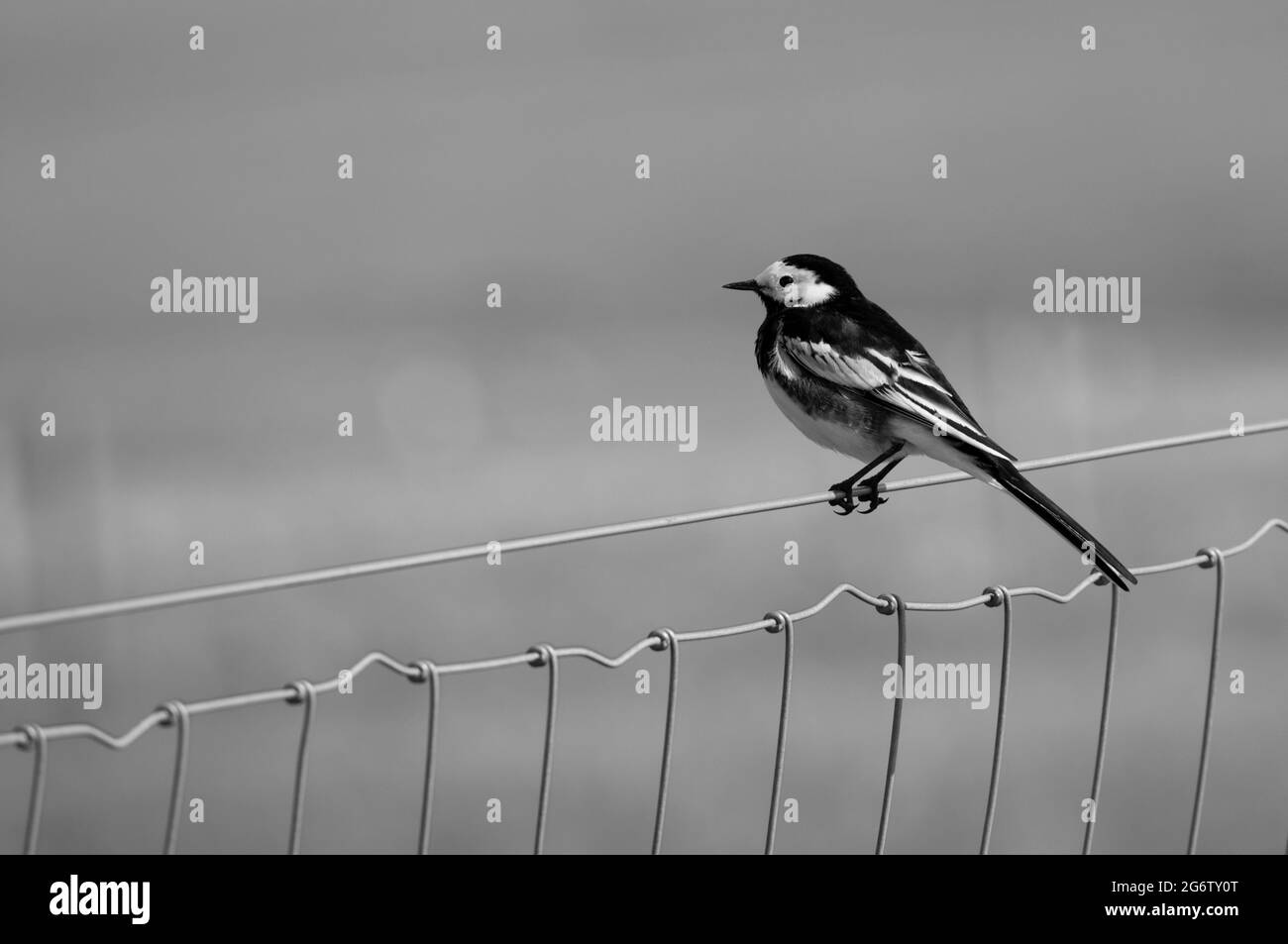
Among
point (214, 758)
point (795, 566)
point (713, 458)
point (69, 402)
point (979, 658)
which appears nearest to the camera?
point (214, 758)

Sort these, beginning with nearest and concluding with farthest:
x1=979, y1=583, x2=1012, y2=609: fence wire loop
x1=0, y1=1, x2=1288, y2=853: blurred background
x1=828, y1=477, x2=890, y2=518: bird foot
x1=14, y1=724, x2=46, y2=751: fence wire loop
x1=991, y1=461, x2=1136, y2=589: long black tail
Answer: x1=14, y1=724, x2=46, y2=751: fence wire loop → x1=979, y1=583, x2=1012, y2=609: fence wire loop → x1=991, y1=461, x2=1136, y2=589: long black tail → x1=828, y1=477, x2=890, y2=518: bird foot → x1=0, y1=1, x2=1288, y2=853: blurred background

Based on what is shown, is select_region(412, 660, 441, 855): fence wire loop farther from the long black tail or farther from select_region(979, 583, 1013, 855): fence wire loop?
the long black tail

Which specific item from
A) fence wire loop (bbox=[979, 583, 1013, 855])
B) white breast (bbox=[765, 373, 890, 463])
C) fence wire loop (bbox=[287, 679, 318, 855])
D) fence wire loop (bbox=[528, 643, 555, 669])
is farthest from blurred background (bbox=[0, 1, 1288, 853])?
fence wire loop (bbox=[287, 679, 318, 855])

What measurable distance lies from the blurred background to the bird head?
4046mm

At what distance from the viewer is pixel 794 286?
6629 mm

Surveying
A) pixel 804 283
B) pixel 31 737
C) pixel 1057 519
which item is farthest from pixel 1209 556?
pixel 31 737

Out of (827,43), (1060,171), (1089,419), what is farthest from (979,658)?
(827,43)

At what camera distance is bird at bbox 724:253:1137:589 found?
575cm

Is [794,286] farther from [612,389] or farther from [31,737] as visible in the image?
[612,389]

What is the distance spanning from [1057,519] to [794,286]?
5.93 ft

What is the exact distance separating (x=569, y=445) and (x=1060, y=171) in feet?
34.6

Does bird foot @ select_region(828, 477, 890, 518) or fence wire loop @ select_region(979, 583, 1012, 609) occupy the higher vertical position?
bird foot @ select_region(828, 477, 890, 518)

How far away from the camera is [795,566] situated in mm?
13008

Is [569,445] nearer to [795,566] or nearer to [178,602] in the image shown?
[795,566]
